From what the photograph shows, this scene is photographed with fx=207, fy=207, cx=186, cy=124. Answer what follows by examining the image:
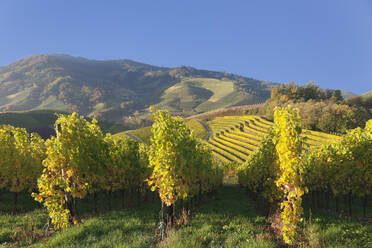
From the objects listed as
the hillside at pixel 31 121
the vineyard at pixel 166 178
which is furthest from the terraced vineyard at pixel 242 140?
the hillside at pixel 31 121

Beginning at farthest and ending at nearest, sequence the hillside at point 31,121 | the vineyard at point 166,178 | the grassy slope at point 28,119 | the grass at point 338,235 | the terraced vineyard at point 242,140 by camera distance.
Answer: the grassy slope at point 28,119 → the hillside at point 31,121 → the terraced vineyard at point 242,140 → the vineyard at point 166,178 → the grass at point 338,235

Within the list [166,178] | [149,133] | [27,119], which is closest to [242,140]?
[149,133]

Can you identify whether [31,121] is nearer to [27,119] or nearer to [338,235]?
[27,119]

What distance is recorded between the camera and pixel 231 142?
274 ft

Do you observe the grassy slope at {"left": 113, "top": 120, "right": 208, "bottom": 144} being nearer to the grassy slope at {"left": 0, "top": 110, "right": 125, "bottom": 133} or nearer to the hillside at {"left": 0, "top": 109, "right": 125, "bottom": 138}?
the hillside at {"left": 0, "top": 109, "right": 125, "bottom": 138}

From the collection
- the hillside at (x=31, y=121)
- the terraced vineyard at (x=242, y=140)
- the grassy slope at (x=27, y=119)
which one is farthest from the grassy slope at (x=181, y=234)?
the grassy slope at (x=27, y=119)

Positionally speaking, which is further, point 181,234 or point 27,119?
point 27,119

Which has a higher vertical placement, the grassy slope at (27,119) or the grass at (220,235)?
the grassy slope at (27,119)

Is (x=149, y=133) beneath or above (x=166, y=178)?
beneath

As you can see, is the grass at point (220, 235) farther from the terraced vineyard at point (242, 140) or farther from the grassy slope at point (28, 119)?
the grassy slope at point (28, 119)

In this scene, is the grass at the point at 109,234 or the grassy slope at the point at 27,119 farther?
the grassy slope at the point at 27,119

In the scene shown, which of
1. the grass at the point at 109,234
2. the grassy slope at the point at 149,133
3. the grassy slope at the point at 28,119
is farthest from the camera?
the grassy slope at the point at 28,119

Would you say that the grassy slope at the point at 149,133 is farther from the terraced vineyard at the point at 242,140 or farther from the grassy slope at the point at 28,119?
the grassy slope at the point at 28,119

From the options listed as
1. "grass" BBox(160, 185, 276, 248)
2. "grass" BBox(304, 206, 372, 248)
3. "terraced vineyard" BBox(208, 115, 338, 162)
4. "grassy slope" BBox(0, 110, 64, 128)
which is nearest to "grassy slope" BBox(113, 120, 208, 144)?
"terraced vineyard" BBox(208, 115, 338, 162)
